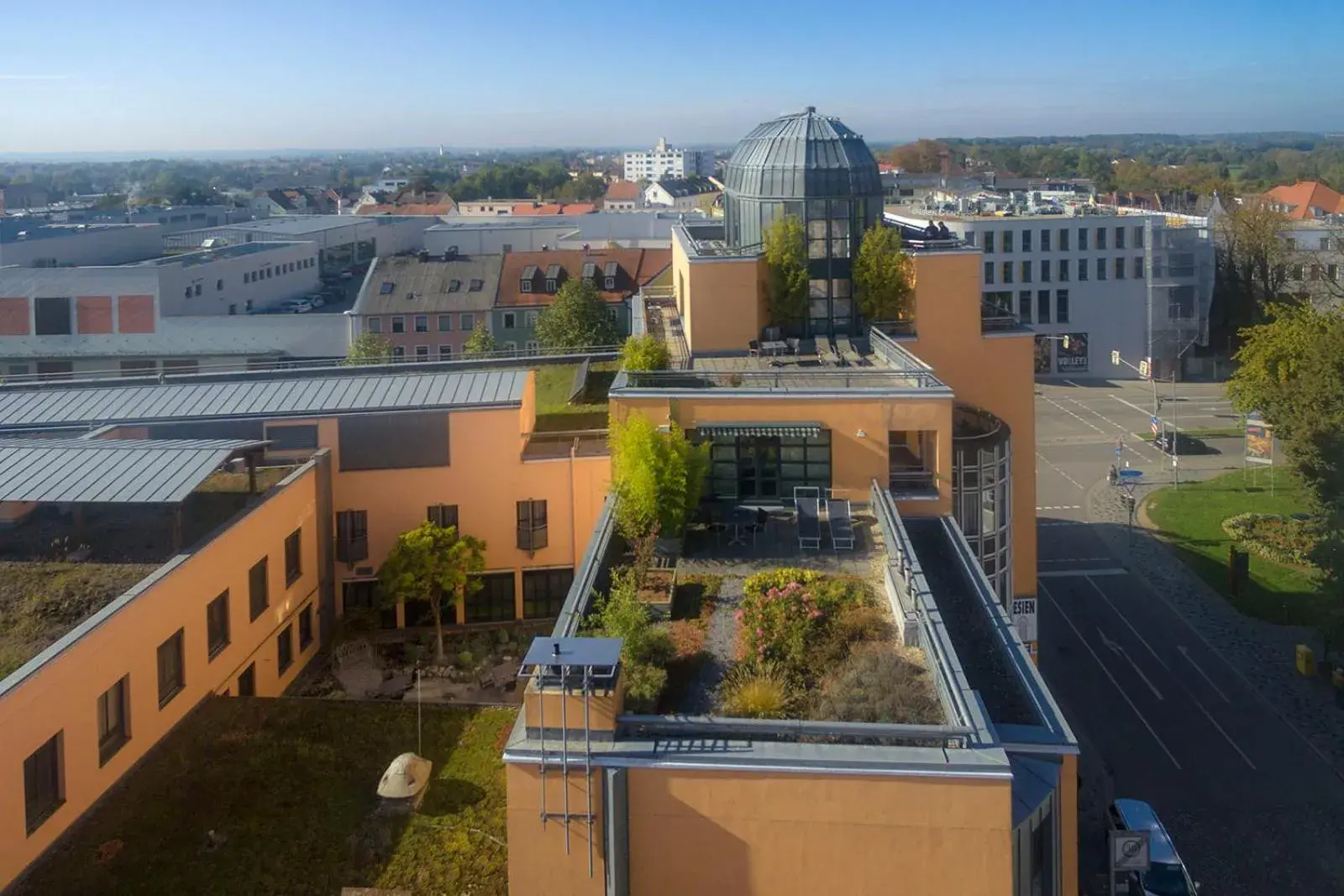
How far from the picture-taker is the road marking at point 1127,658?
23984 mm

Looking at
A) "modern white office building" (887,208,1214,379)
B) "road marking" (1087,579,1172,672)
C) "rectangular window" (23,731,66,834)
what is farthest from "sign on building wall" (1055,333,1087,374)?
"rectangular window" (23,731,66,834)

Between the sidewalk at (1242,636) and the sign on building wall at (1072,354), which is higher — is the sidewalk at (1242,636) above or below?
below

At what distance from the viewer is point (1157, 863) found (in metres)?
16.6

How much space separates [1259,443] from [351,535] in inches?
1132

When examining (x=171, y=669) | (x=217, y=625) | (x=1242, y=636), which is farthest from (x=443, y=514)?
(x=1242, y=636)

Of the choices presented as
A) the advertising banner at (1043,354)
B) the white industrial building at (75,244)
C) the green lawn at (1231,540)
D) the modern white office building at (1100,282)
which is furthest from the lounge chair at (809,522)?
the white industrial building at (75,244)

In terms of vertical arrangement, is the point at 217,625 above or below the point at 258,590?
below

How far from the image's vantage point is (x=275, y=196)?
441 ft

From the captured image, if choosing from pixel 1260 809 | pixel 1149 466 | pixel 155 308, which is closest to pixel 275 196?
pixel 155 308

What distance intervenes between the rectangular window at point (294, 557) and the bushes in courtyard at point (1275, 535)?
24.6 m

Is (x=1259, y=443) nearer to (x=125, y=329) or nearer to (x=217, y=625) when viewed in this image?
(x=217, y=625)

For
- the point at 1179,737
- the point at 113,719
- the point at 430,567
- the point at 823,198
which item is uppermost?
the point at 823,198

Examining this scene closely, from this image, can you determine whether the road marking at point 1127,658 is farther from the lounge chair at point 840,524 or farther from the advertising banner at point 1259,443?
the advertising banner at point 1259,443

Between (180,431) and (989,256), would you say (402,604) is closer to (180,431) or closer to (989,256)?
(180,431)
